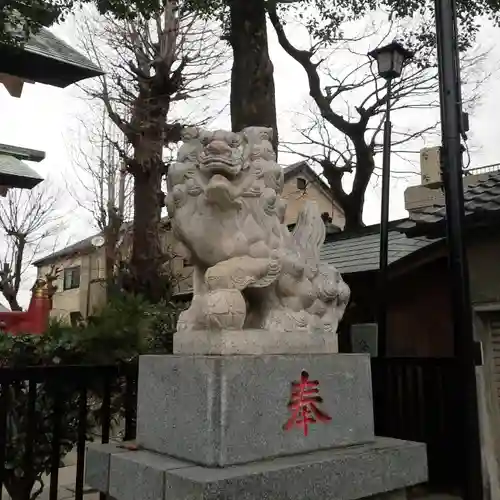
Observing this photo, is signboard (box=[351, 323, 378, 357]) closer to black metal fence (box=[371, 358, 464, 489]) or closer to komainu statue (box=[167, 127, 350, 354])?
black metal fence (box=[371, 358, 464, 489])

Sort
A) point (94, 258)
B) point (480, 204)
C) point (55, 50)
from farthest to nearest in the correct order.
Answer: 1. point (94, 258)
2. point (55, 50)
3. point (480, 204)

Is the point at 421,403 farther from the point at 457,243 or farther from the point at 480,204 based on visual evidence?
the point at 480,204

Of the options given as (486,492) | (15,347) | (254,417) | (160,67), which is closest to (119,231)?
(160,67)

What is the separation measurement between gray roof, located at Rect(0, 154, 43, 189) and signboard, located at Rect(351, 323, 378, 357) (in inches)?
252

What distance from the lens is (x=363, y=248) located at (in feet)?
30.5

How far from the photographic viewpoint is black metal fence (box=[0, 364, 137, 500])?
325cm

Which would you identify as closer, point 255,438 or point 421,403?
point 255,438

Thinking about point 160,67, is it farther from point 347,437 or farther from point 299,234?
point 347,437

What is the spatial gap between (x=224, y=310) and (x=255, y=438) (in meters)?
0.66

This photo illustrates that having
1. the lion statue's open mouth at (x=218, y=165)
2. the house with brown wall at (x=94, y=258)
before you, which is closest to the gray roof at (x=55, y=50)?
the lion statue's open mouth at (x=218, y=165)

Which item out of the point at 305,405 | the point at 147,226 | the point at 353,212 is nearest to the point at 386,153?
the point at 305,405

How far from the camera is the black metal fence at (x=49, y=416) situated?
3.25m

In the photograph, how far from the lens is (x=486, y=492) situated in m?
5.19

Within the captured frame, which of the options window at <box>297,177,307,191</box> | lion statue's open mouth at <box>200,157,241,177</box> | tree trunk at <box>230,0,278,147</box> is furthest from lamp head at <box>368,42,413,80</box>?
window at <box>297,177,307,191</box>
